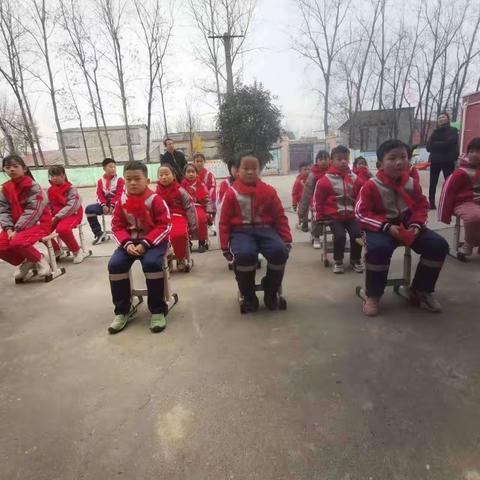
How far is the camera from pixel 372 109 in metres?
23.8

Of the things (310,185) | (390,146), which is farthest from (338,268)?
(310,185)

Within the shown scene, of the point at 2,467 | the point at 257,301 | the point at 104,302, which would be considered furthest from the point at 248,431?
the point at 104,302

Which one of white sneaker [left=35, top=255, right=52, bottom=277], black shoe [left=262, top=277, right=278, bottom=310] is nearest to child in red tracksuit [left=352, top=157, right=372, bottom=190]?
black shoe [left=262, top=277, right=278, bottom=310]

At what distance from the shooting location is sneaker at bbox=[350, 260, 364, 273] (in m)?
4.01

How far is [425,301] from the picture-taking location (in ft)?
9.61

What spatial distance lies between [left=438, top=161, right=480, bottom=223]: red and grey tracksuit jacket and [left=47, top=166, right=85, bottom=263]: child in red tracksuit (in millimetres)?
4614

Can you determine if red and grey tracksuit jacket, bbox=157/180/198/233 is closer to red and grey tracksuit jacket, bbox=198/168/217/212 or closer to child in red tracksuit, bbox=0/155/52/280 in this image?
child in red tracksuit, bbox=0/155/52/280

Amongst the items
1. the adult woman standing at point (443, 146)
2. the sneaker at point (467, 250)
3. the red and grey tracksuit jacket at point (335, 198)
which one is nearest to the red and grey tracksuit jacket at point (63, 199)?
the red and grey tracksuit jacket at point (335, 198)

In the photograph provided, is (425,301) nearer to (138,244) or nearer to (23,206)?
(138,244)

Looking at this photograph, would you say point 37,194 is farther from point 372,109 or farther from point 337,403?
point 372,109

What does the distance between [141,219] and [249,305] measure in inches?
46.2

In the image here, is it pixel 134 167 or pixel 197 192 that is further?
pixel 197 192

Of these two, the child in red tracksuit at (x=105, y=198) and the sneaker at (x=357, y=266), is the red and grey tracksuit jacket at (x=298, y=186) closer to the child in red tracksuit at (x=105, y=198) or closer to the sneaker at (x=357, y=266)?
the sneaker at (x=357, y=266)

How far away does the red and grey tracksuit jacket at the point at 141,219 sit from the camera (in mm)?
3072
